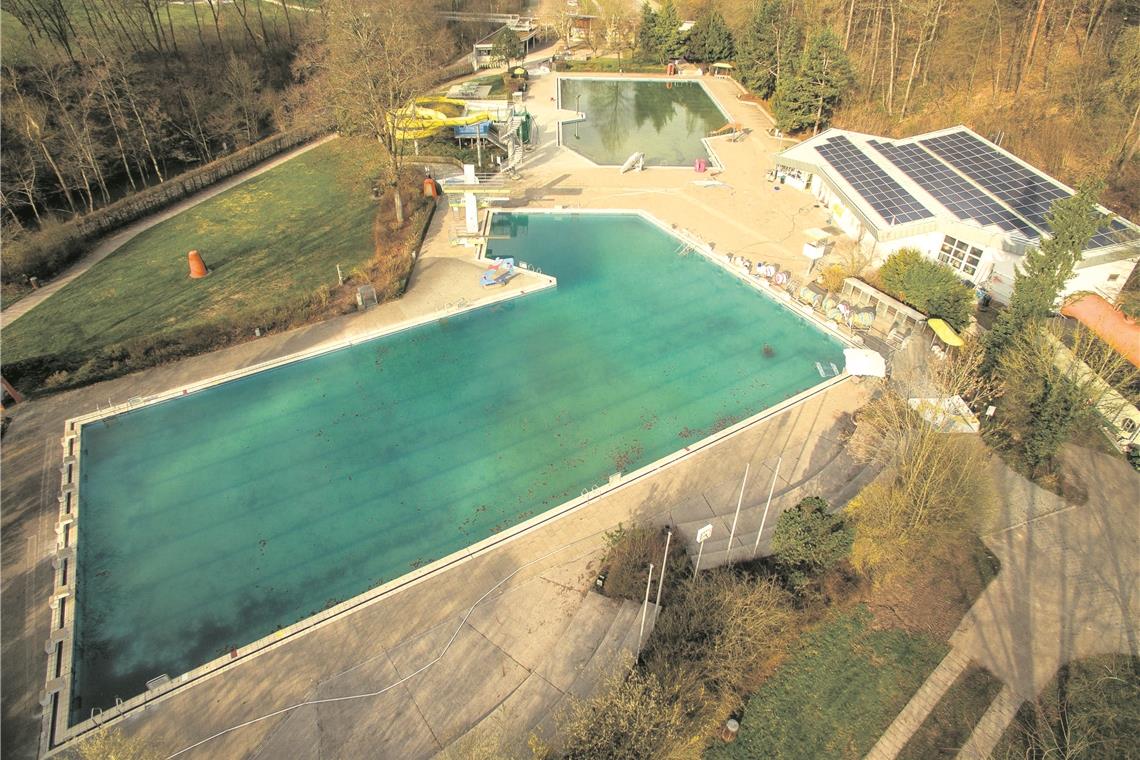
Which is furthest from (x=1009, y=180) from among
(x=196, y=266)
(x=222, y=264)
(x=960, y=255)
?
(x=196, y=266)

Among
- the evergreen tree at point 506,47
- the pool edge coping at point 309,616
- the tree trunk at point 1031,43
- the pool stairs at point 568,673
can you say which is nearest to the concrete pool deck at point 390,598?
the pool edge coping at point 309,616

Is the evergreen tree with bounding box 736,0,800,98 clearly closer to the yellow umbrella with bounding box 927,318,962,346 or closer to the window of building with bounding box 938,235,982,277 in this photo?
the window of building with bounding box 938,235,982,277

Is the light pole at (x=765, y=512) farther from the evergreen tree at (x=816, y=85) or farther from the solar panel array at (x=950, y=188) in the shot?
the evergreen tree at (x=816, y=85)

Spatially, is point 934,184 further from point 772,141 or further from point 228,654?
point 228,654

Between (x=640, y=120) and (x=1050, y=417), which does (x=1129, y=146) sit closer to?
(x=1050, y=417)

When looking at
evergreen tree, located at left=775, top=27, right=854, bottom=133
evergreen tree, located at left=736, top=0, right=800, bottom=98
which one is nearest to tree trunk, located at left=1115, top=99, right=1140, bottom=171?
evergreen tree, located at left=775, top=27, right=854, bottom=133
